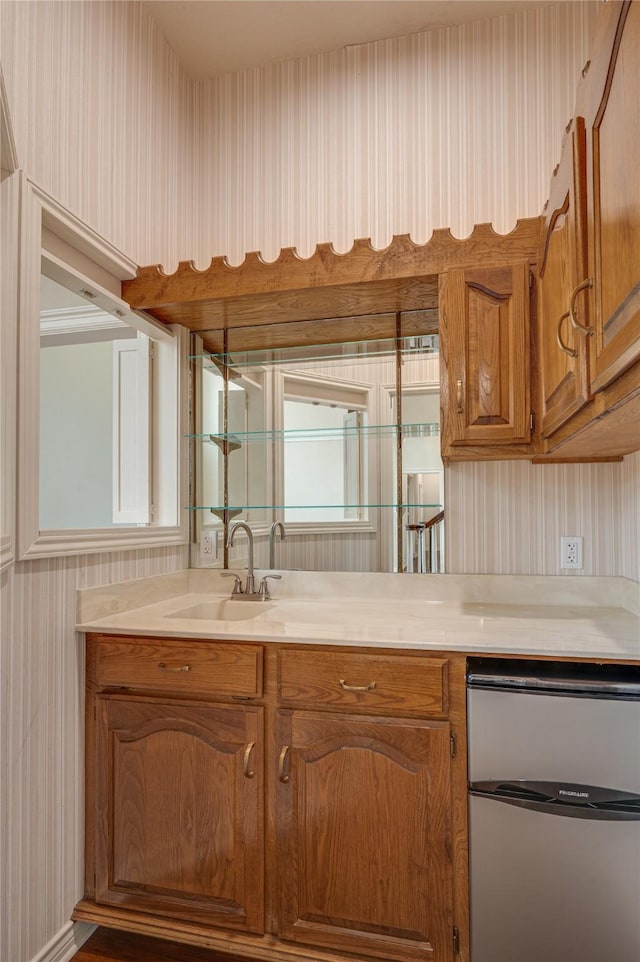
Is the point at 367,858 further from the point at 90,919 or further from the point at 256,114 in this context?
the point at 256,114

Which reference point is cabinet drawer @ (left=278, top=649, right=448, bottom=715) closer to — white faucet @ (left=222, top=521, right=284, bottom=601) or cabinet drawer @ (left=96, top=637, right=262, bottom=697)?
cabinet drawer @ (left=96, top=637, right=262, bottom=697)

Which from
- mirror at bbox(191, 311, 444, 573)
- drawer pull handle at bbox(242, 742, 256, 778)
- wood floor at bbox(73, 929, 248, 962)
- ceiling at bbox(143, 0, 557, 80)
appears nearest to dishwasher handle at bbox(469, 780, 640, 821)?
drawer pull handle at bbox(242, 742, 256, 778)

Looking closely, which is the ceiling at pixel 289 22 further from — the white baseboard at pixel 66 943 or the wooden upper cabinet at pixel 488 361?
the white baseboard at pixel 66 943

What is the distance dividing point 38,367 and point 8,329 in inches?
5.5

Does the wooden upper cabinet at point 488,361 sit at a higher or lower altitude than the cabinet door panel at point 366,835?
higher

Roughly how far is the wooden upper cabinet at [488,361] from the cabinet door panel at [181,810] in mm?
1062

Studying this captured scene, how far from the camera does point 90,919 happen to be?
1668mm

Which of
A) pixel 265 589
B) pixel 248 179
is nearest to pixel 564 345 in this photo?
pixel 265 589

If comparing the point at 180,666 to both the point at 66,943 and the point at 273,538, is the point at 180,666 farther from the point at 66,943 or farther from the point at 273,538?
the point at 66,943

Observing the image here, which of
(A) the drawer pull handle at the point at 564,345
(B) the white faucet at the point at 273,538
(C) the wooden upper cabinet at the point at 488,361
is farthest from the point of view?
(B) the white faucet at the point at 273,538

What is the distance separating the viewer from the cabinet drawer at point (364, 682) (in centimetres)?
148

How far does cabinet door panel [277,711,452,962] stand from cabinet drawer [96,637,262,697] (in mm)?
174

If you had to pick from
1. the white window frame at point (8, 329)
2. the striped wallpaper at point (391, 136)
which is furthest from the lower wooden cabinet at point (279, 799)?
the striped wallpaper at point (391, 136)

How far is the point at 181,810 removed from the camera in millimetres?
1646
